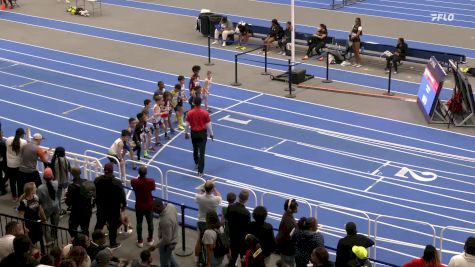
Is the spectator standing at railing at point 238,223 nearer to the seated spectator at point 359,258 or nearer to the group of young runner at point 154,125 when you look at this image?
the seated spectator at point 359,258

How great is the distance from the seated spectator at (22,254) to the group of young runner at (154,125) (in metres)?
6.22

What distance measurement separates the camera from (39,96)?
26.7 m

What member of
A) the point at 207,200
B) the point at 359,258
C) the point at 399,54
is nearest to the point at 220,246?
the point at 207,200

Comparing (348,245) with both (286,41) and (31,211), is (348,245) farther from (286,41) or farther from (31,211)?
(286,41)

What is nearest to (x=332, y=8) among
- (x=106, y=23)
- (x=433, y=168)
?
(x=106, y=23)

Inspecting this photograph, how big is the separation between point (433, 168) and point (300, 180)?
3.40 metres

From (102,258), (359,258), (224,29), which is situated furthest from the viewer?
(224,29)

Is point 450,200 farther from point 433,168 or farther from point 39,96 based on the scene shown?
point 39,96

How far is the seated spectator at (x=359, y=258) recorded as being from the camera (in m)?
11.5

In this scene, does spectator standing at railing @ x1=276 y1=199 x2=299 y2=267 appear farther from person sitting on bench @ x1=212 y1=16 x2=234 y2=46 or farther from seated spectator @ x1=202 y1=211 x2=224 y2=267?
person sitting on bench @ x1=212 y1=16 x2=234 y2=46

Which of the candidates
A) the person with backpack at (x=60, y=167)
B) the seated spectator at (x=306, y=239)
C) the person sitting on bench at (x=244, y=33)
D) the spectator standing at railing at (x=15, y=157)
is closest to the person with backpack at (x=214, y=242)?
the seated spectator at (x=306, y=239)

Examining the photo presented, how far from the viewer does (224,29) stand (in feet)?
107

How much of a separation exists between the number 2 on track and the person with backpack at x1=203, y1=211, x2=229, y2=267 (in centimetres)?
792

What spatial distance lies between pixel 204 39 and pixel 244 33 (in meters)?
2.14
